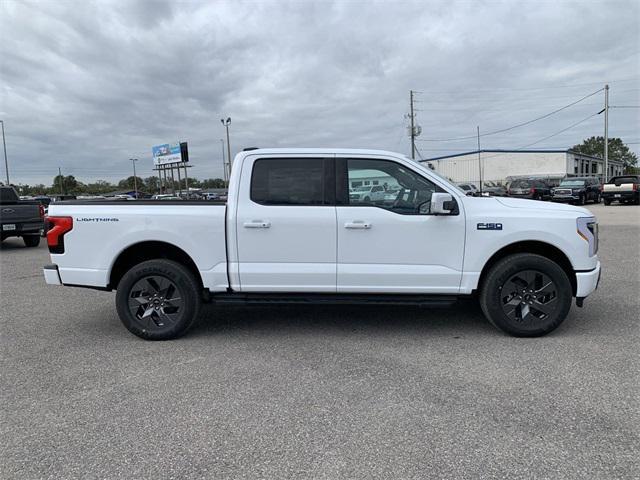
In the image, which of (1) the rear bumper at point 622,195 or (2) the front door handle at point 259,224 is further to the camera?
(1) the rear bumper at point 622,195

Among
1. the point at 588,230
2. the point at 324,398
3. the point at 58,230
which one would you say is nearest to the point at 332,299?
Answer: the point at 324,398

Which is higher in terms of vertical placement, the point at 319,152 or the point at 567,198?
the point at 319,152

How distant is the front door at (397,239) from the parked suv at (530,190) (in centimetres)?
2696

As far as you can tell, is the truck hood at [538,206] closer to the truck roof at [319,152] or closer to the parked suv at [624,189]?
the truck roof at [319,152]

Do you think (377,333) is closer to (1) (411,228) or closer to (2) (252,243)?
(1) (411,228)

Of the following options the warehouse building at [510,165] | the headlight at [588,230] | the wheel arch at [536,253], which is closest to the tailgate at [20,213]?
the wheel arch at [536,253]

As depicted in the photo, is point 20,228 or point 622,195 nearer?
point 20,228

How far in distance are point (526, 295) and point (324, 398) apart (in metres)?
2.44

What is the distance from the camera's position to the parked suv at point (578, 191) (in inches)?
1101

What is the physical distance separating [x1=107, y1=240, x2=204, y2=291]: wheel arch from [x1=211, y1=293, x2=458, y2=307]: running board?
0.42 metres

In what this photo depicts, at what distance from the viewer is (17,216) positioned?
13406mm

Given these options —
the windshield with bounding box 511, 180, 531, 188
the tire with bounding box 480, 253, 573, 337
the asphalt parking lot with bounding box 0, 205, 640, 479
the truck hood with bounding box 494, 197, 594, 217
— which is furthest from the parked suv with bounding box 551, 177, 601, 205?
the tire with bounding box 480, 253, 573, 337

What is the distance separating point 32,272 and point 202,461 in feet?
28.0

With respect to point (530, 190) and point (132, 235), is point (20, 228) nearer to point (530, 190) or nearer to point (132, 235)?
point (132, 235)
